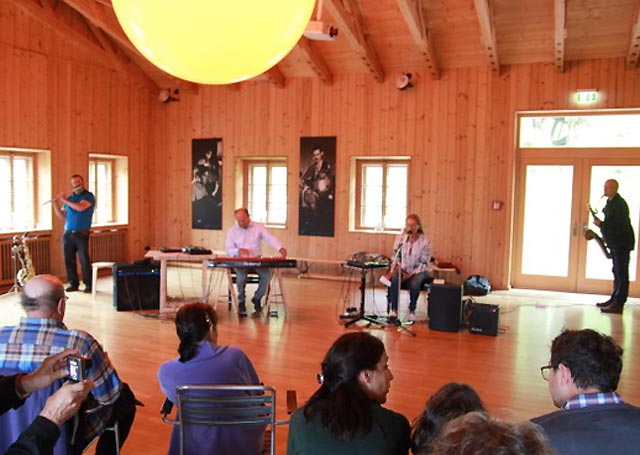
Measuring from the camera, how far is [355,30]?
8.34 meters

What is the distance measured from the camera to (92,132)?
32.4ft

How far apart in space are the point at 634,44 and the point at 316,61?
431 centimetres

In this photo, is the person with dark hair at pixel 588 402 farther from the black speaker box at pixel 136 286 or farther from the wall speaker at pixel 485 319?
the black speaker box at pixel 136 286

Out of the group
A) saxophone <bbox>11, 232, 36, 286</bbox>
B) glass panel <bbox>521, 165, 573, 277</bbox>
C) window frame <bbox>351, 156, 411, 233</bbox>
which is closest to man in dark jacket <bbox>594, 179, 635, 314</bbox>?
glass panel <bbox>521, 165, 573, 277</bbox>

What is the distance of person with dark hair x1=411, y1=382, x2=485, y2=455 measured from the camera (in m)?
1.91

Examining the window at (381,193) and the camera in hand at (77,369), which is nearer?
the camera in hand at (77,369)

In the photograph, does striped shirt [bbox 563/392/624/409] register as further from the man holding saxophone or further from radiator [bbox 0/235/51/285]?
radiator [bbox 0/235/51/285]

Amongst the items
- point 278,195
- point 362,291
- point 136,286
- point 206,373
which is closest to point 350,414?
point 206,373

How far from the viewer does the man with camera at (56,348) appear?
245 cm

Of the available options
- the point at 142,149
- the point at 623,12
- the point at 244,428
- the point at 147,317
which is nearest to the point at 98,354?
the point at 244,428

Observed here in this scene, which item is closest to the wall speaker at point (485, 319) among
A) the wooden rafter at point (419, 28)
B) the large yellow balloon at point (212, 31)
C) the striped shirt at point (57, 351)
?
the wooden rafter at point (419, 28)

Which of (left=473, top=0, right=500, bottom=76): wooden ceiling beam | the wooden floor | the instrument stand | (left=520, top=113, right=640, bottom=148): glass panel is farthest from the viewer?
(left=520, top=113, right=640, bottom=148): glass panel

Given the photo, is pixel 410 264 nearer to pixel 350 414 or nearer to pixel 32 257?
pixel 350 414

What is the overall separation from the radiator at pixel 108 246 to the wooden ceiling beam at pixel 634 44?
8284 millimetres
